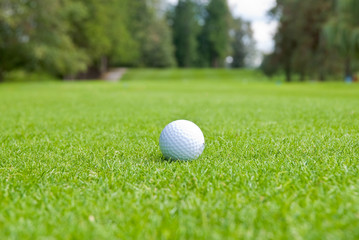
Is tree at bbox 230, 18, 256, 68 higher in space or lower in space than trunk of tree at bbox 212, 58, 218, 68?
higher

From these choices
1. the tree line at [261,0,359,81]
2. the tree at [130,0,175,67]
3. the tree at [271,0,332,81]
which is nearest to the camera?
the tree line at [261,0,359,81]

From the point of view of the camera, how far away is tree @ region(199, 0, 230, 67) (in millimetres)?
57594

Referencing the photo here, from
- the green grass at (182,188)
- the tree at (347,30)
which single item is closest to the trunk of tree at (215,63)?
the tree at (347,30)

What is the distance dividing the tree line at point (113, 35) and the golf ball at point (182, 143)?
22.1 m

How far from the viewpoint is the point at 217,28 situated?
57.8 metres

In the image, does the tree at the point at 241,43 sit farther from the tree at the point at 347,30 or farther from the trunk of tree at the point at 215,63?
the tree at the point at 347,30

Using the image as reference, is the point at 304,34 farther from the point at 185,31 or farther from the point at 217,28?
the point at 185,31

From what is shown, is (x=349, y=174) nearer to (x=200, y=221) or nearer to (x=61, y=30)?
(x=200, y=221)

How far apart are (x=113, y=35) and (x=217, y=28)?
1070 inches

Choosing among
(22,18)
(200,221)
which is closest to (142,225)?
(200,221)

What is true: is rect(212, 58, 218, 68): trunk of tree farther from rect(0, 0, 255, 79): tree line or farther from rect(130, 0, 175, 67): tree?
rect(130, 0, 175, 67): tree


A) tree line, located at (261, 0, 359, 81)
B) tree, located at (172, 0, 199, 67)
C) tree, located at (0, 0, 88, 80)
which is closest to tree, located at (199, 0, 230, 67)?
tree, located at (172, 0, 199, 67)

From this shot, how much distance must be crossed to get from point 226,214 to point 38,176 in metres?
1.46

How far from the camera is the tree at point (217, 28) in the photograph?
189ft
